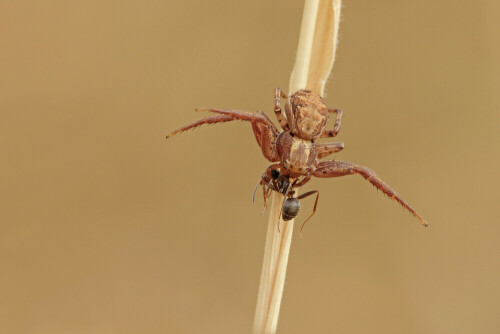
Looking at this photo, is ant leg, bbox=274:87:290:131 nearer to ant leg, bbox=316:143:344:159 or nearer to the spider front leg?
the spider front leg

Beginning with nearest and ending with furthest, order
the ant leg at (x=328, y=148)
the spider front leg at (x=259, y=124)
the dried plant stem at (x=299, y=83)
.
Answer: the dried plant stem at (x=299, y=83) → the spider front leg at (x=259, y=124) → the ant leg at (x=328, y=148)

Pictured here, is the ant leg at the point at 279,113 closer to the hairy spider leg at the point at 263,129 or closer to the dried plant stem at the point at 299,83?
the hairy spider leg at the point at 263,129

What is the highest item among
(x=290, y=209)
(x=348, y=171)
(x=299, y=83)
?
(x=299, y=83)

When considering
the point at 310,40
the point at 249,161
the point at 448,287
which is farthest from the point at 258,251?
the point at 310,40

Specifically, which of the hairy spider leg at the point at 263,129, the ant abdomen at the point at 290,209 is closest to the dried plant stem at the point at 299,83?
the ant abdomen at the point at 290,209

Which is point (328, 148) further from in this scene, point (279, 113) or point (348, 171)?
point (279, 113)

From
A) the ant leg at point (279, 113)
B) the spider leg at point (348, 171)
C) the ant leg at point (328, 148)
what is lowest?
the spider leg at point (348, 171)

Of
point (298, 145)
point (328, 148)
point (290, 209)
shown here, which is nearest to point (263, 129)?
point (298, 145)
